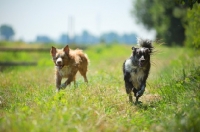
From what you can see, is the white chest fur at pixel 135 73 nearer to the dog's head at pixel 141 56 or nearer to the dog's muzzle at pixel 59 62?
the dog's head at pixel 141 56

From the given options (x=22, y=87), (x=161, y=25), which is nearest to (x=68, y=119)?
(x=22, y=87)

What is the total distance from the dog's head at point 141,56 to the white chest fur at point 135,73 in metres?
0.18

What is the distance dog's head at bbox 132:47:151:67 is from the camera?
31.9ft

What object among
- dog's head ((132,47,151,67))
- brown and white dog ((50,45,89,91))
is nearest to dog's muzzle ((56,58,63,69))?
brown and white dog ((50,45,89,91))

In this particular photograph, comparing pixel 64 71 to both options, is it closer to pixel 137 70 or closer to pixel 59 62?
pixel 59 62

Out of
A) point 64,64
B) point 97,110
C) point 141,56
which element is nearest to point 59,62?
point 64,64

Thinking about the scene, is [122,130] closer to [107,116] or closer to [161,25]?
[107,116]

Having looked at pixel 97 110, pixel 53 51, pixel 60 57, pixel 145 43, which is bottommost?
pixel 97 110

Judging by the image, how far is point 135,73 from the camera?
32.9 feet

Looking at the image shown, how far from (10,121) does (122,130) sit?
205cm

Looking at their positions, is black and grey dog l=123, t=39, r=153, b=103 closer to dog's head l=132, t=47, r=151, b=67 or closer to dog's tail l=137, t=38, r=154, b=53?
dog's head l=132, t=47, r=151, b=67

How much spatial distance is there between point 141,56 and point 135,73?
1.84 ft

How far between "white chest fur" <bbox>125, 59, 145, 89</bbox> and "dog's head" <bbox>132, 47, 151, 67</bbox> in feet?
0.58

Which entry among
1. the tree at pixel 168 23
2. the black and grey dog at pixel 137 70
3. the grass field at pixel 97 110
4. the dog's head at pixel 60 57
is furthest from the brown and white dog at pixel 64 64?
the tree at pixel 168 23
